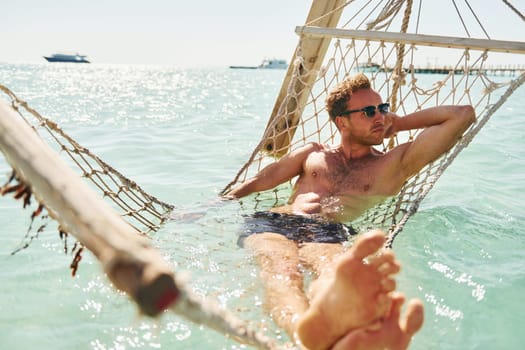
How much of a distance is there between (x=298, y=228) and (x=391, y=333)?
1.20m

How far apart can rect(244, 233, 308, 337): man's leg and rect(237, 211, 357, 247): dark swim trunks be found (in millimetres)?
80

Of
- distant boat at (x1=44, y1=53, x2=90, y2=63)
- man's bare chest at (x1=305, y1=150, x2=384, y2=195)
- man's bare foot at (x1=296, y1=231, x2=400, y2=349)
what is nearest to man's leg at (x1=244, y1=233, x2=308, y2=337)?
man's bare foot at (x1=296, y1=231, x2=400, y2=349)

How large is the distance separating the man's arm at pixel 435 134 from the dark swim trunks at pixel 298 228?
1.68ft

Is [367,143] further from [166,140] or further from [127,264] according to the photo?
[166,140]

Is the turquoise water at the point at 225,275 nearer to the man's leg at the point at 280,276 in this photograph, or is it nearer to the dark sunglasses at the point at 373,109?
the man's leg at the point at 280,276

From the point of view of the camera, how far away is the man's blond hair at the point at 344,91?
2.59 meters

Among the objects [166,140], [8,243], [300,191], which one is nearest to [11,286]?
[8,243]

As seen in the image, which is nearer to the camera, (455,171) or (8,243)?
(8,243)

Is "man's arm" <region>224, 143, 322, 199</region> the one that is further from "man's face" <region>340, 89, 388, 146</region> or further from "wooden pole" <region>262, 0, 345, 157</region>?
"wooden pole" <region>262, 0, 345, 157</region>

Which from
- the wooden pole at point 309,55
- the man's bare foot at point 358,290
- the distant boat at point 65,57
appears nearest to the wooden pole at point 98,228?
the man's bare foot at point 358,290

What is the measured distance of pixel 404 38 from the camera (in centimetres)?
278

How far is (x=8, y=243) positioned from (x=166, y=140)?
13.4ft

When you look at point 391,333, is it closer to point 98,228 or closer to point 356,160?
point 98,228

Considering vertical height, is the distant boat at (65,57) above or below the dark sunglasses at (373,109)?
below
